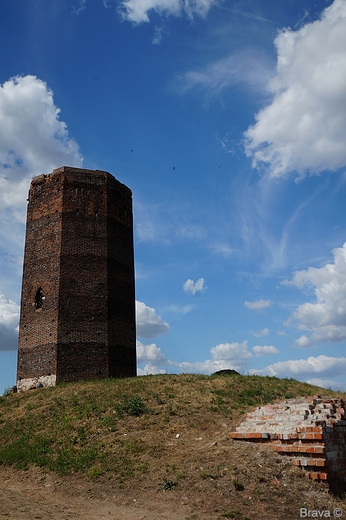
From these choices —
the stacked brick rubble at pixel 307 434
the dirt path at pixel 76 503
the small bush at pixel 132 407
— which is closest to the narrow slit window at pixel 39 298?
the small bush at pixel 132 407

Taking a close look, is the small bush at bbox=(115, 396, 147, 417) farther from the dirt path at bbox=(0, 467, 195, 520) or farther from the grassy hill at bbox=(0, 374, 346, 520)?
the dirt path at bbox=(0, 467, 195, 520)

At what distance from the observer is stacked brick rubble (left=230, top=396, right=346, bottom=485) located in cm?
864

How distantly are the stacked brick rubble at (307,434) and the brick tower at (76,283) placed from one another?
32.4 feet

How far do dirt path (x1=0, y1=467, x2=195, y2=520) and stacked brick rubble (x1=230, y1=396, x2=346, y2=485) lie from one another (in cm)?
239

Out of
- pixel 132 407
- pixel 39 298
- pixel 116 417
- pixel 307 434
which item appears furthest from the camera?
pixel 39 298

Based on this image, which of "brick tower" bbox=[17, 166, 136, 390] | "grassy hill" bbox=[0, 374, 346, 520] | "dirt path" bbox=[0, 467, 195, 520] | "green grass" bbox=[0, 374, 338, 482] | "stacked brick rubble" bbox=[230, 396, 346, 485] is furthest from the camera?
"brick tower" bbox=[17, 166, 136, 390]

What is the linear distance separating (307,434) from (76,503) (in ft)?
15.8

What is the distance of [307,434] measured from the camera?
8.91 m

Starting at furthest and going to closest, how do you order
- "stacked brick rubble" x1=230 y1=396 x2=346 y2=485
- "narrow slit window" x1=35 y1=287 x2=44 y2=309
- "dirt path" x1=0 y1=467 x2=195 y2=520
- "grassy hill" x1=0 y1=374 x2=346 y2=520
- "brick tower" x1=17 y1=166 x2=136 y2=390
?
"narrow slit window" x1=35 y1=287 x2=44 y2=309
"brick tower" x1=17 y1=166 x2=136 y2=390
"stacked brick rubble" x1=230 y1=396 x2=346 y2=485
"grassy hill" x1=0 y1=374 x2=346 y2=520
"dirt path" x1=0 y1=467 x2=195 y2=520

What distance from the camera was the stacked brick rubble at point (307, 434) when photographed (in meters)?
8.64

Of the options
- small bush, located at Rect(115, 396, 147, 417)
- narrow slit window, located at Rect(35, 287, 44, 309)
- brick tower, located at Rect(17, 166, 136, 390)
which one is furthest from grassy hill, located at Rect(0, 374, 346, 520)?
narrow slit window, located at Rect(35, 287, 44, 309)

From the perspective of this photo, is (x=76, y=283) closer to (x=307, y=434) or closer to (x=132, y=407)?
(x=132, y=407)

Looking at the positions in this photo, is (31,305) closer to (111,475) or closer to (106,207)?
(106,207)

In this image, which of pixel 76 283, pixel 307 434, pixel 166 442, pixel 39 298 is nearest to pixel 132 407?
pixel 166 442
